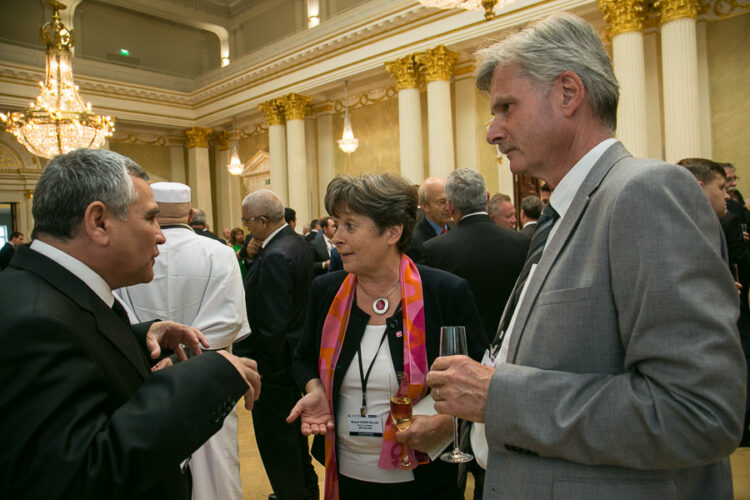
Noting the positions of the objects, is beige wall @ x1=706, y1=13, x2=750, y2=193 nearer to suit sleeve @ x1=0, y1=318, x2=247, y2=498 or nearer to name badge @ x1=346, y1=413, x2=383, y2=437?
name badge @ x1=346, y1=413, x2=383, y2=437

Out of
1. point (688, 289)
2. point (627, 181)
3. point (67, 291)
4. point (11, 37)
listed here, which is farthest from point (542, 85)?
point (11, 37)

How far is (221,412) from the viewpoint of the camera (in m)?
1.24

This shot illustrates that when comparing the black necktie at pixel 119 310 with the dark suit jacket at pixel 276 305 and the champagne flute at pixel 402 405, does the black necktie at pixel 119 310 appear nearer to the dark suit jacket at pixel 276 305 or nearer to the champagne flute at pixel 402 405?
the champagne flute at pixel 402 405

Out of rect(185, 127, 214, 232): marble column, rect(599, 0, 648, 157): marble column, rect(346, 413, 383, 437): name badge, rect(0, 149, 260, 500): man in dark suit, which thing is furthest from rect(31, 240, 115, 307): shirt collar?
rect(185, 127, 214, 232): marble column

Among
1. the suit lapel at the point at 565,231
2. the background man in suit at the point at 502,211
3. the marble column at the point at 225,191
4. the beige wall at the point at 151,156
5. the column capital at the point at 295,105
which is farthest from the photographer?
the marble column at the point at 225,191

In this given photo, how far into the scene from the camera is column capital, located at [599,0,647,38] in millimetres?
7797

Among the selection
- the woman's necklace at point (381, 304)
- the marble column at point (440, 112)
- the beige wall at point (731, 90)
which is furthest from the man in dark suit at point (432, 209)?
the beige wall at point (731, 90)

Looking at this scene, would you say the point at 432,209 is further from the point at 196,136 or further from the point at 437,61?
the point at 196,136

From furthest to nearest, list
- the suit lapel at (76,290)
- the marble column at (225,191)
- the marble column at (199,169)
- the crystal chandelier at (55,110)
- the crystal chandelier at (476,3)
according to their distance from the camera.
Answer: the marble column at (225,191) < the marble column at (199,169) < the crystal chandelier at (55,110) < the crystal chandelier at (476,3) < the suit lapel at (76,290)

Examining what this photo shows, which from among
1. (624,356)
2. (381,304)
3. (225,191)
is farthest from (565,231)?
(225,191)

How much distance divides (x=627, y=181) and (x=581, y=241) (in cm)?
15

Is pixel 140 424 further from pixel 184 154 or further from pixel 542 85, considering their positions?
pixel 184 154

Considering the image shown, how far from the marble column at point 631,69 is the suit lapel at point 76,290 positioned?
810cm

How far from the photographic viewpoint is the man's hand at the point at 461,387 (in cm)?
111
